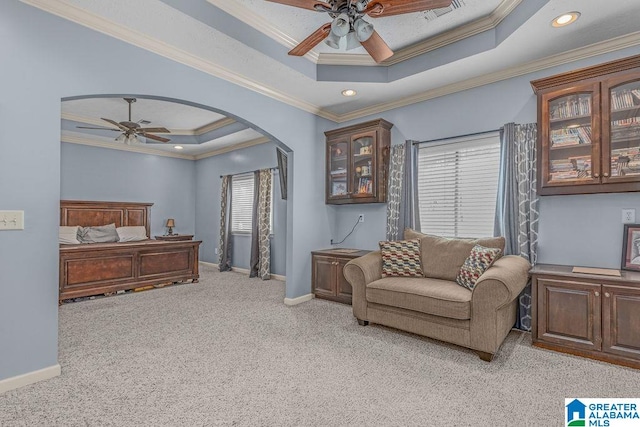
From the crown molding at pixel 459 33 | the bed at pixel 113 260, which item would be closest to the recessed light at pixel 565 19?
the crown molding at pixel 459 33

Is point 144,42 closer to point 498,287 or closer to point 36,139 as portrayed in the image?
point 36,139

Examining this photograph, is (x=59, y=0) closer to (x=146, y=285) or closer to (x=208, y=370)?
(x=208, y=370)

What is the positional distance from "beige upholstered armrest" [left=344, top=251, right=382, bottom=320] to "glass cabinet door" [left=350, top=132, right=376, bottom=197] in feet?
3.56

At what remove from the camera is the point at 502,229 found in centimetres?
326

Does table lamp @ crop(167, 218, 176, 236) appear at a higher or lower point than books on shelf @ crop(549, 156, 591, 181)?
lower

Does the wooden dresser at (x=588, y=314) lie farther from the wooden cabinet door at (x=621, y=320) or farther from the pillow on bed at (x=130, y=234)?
the pillow on bed at (x=130, y=234)

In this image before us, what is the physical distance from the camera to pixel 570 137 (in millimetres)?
2768

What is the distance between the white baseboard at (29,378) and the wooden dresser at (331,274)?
9.07 feet

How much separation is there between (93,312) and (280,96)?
3442 mm

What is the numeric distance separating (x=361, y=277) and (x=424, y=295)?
0.68m

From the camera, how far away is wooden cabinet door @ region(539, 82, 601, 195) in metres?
2.63

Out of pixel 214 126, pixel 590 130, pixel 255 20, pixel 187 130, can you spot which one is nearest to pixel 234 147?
pixel 214 126

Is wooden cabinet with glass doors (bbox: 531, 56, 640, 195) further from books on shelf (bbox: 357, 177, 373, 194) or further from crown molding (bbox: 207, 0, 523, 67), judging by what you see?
books on shelf (bbox: 357, 177, 373, 194)

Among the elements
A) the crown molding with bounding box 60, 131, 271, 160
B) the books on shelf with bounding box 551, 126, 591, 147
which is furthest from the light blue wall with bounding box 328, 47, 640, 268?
the crown molding with bounding box 60, 131, 271, 160
